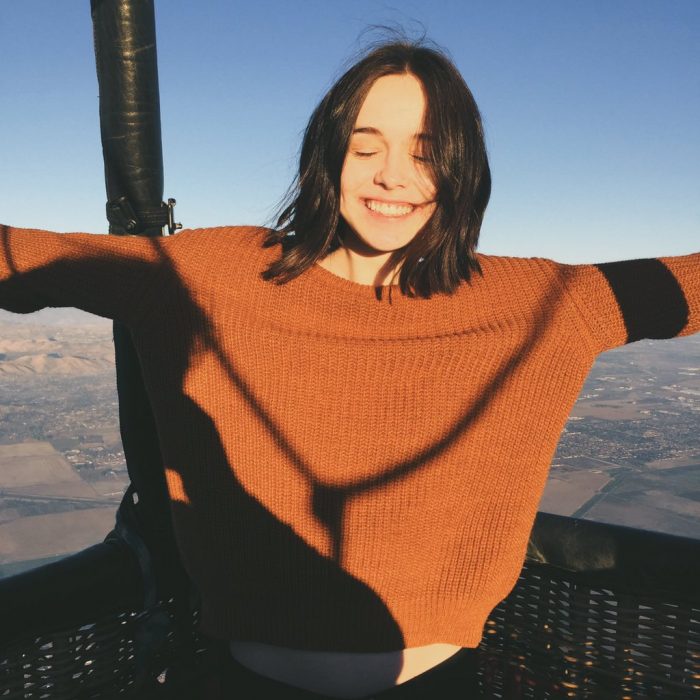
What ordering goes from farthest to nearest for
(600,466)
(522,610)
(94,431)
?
(94,431) → (600,466) → (522,610)

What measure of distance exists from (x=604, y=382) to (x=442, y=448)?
17750 millimetres

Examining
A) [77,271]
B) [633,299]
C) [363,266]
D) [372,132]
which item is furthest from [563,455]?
[77,271]

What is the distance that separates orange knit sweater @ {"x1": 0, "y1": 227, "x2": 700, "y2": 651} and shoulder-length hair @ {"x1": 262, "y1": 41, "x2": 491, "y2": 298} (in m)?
0.05

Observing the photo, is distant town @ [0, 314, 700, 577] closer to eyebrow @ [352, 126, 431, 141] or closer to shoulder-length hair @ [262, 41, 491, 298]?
shoulder-length hair @ [262, 41, 491, 298]

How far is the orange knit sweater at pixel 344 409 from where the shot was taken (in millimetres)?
1199

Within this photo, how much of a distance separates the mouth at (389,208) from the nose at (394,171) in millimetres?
38

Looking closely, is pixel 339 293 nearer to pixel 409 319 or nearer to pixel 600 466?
pixel 409 319

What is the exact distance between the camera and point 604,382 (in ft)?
57.8

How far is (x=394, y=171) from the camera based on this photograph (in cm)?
121

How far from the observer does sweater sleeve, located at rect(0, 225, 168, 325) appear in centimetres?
111

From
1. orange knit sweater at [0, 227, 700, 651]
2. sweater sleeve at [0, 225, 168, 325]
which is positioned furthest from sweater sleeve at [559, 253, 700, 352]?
sweater sleeve at [0, 225, 168, 325]

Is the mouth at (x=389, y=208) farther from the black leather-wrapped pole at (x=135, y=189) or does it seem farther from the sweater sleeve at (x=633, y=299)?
the black leather-wrapped pole at (x=135, y=189)

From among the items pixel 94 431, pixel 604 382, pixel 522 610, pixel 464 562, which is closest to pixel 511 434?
pixel 464 562

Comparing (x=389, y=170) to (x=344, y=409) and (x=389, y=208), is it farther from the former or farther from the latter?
(x=344, y=409)
